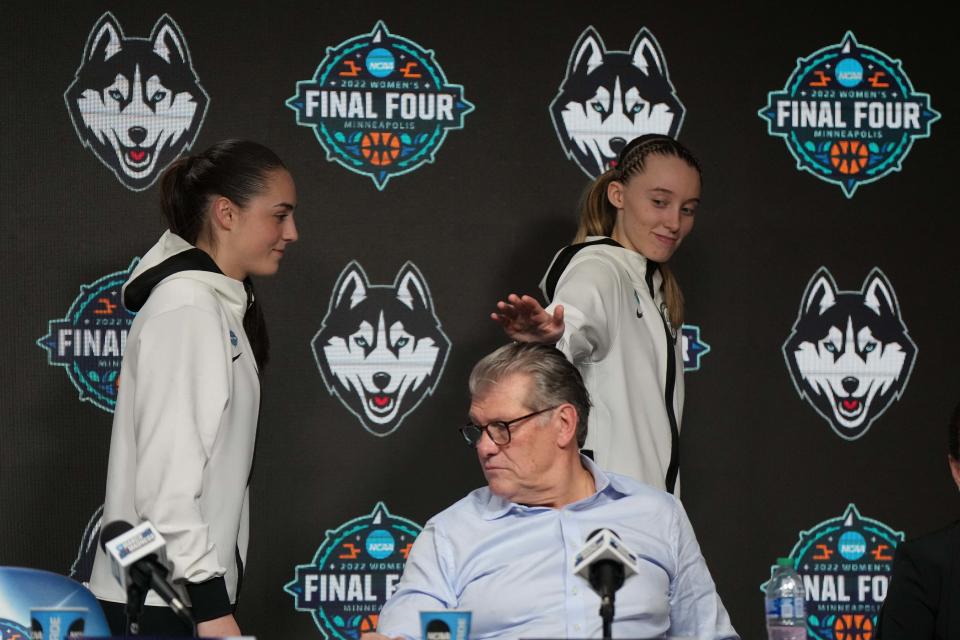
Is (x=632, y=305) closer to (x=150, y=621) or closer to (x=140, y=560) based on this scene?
(x=150, y=621)

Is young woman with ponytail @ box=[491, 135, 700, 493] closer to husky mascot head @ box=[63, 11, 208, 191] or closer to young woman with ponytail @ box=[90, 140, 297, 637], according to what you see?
young woman with ponytail @ box=[90, 140, 297, 637]

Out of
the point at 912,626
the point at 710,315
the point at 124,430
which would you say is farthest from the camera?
the point at 710,315

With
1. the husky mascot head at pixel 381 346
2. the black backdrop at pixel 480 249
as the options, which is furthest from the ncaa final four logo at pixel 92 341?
the husky mascot head at pixel 381 346

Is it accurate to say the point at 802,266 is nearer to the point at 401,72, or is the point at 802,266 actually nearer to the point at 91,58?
the point at 401,72

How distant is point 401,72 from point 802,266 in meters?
1.47

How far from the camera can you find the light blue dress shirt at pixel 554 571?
2.19 metres

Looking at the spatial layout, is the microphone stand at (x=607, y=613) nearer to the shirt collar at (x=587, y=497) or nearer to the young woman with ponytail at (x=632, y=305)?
the shirt collar at (x=587, y=497)

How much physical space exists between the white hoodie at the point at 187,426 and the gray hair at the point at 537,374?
1.73 ft

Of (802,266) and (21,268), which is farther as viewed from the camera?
(802,266)

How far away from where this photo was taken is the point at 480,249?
3787mm

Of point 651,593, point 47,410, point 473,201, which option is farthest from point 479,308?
point 651,593

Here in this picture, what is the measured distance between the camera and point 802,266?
3.88 m

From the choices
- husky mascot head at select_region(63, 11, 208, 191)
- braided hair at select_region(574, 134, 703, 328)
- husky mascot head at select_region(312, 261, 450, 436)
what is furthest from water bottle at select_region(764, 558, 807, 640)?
husky mascot head at select_region(63, 11, 208, 191)

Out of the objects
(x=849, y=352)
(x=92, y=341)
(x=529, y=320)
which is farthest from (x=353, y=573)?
(x=849, y=352)
